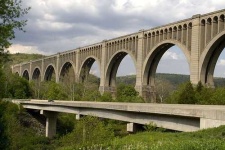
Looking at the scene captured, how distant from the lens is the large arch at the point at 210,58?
42.8m

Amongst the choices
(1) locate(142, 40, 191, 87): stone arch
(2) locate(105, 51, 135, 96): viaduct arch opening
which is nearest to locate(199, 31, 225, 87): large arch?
(1) locate(142, 40, 191, 87): stone arch

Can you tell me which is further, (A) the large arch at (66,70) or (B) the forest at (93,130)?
(A) the large arch at (66,70)

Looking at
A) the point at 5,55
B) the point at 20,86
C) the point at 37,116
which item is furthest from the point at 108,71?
the point at 5,55

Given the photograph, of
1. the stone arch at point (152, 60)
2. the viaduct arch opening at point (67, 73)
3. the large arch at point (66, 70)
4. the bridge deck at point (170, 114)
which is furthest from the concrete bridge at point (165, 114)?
the large arch at point (66, 70)

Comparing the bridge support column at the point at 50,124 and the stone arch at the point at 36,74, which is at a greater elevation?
the stone arch at the point at 36,74

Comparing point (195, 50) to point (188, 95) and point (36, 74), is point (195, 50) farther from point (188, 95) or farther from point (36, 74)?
point (36, 74)

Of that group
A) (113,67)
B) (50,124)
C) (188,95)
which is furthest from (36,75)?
(188,95)

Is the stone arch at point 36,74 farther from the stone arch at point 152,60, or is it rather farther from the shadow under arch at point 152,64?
the stone arch at point 152,60

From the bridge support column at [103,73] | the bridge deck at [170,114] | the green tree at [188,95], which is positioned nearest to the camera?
the bridge deck at [170,114]

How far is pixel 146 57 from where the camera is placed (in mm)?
56531

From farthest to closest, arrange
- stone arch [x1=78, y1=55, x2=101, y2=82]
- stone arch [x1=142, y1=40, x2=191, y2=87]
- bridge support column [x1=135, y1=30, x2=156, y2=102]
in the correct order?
1. stone arch [x1=78, y1=55, x2=101, y2=82]
2. bridge support column [x1=135, y1=30, x2=156, y2=102]
3. stone arch [x1=142, y1=40, x2=191, y2=87]

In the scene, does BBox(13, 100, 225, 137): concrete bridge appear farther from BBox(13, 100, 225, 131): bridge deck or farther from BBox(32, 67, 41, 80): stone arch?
BBox(32, 67, 41, 80): stone arch

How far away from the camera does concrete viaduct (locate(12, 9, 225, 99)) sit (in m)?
43.6

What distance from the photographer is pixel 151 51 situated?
55.0 metres
